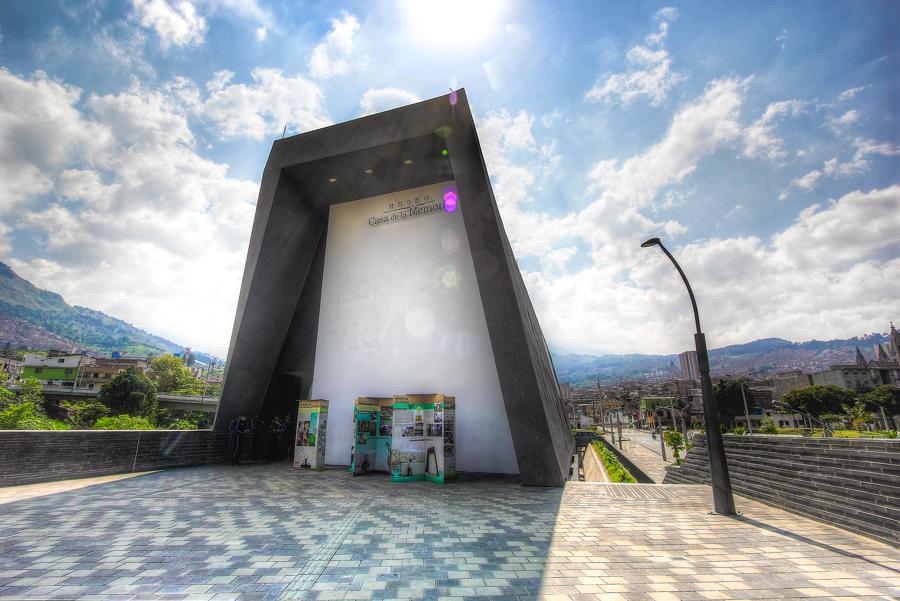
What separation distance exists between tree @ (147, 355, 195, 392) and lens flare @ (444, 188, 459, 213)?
70790 mm

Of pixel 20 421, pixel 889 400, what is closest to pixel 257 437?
pixel 20 421

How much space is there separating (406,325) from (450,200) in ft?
15.0

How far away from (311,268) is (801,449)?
15.0 meters

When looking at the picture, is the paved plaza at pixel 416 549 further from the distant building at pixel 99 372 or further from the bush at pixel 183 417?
the distant building at pixel 99 372

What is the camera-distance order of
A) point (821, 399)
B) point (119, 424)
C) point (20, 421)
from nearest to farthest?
1. point (119, 424)
2. point (20, 421)
3. point (821, 399)

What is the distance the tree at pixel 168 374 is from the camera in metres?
63.8

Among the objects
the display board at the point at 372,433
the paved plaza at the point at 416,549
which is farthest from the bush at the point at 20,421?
the display board at the point at 372,433

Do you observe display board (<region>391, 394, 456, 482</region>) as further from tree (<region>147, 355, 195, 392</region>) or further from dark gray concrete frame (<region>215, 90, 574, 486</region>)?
tree (<region>147, 355, 195, 392</region>)

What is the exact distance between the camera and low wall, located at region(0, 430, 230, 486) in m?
8.29

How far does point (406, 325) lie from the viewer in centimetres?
1278

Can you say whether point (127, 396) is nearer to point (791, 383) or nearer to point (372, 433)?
point (372, 433)

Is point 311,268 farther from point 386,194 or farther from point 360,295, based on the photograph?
point 386,194

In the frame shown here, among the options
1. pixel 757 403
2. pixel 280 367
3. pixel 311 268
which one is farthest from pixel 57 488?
pixel 757 403

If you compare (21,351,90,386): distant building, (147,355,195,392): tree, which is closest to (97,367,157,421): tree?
(147,355,195,392): tree
